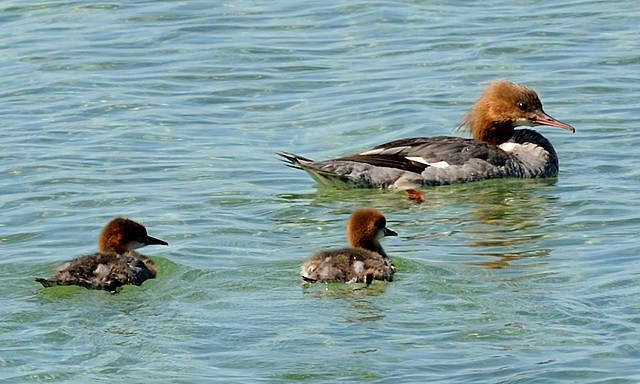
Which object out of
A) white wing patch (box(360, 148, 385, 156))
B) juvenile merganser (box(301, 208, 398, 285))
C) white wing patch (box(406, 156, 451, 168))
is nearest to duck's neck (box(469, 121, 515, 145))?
white wing patch (box(406, 156, 451, 168))

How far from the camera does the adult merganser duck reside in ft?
45.3

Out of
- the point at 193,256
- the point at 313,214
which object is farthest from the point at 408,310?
the point at 313,214

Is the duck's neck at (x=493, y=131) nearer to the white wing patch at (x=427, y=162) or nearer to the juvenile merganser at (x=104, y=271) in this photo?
the white wing patch at (x=427, y=162)

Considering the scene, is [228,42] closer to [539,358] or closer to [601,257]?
[601,257]

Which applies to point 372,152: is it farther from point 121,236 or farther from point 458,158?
point 121,236

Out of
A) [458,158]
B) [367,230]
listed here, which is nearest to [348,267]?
[367,230]

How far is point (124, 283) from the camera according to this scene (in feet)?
33.0

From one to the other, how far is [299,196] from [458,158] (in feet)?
5.39

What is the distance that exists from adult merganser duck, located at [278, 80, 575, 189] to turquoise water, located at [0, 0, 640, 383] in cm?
22

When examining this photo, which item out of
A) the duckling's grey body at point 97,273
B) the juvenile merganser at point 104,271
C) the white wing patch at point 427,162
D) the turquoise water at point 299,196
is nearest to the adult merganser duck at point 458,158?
the white wing patch at point 427,162

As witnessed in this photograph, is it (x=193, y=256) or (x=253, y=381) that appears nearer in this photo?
(x=253, y=381)

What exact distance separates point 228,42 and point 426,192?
5660mm

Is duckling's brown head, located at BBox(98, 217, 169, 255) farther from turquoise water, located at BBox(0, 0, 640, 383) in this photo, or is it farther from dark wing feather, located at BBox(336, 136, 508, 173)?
dark wing feather, located at BBox(336, 136, 508, 173)

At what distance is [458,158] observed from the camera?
14.2 meters
